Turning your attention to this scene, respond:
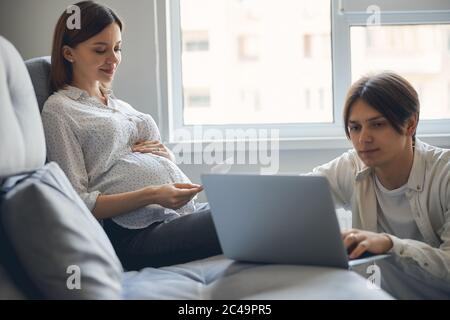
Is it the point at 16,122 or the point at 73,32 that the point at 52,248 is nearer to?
the point at 16,122

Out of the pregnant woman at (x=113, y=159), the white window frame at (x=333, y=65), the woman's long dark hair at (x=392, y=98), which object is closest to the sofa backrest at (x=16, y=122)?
the pregnant woman at (x=113, y=159)

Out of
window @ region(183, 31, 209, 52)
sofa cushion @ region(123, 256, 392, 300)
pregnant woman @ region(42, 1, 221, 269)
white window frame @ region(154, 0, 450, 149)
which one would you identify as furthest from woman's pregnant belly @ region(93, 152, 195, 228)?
window @ region(183, 31, 209, 52)

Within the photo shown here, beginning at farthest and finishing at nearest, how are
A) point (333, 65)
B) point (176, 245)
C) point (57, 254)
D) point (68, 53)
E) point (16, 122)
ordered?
point (333, 65) < point (68, 53) < point (176, 245) < point (16, 122) < point (57, 254)

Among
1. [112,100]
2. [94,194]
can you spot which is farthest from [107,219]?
[112,100]

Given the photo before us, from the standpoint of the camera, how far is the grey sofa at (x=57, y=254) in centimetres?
112

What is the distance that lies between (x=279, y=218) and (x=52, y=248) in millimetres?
426

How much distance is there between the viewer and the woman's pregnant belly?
1645mm

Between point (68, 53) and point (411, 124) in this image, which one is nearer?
point (411, 124)

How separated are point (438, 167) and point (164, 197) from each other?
696 mm

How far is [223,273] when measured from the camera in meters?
1.33

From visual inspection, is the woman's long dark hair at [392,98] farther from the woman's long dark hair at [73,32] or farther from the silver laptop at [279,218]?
the woman's long dark hair at [73,32]

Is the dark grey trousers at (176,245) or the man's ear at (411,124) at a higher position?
the man's ear at (411,124)

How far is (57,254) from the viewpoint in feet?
3.70

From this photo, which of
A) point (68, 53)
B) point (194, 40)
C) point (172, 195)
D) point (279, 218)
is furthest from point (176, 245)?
point (194, 40)
